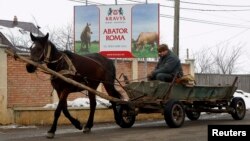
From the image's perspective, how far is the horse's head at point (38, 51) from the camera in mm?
11570

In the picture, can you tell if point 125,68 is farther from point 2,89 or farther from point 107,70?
point 107,70

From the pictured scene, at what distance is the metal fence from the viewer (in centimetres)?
2923

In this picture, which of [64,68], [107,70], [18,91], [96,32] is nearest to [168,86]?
[107,70]

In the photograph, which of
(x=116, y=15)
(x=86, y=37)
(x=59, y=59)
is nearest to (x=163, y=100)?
(x=59, y=59)

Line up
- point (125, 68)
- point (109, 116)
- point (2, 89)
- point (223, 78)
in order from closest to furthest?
point (2, 89) → point (109, 116) → point (125, 68) → point (223, 78)

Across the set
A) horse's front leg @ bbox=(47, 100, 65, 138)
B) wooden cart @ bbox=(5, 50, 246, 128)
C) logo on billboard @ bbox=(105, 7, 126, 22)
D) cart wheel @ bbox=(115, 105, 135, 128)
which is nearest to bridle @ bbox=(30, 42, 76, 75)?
wooden cart @ bbox=(5, 50, 246, 128)

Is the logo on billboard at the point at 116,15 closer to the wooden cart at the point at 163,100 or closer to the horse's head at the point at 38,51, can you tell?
the wooden cart at the point at 163,100

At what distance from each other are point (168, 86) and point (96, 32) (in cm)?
1152

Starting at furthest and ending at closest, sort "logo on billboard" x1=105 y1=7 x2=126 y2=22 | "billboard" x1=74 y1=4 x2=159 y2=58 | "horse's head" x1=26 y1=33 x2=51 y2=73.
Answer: "logo on billboard" x1=105 y1=7 x2=126 y2=22
"billboard" x1=74 y1=4 x2=159 y2=58
"horse's head" x1=26 y1=33 x2=51 y2=73

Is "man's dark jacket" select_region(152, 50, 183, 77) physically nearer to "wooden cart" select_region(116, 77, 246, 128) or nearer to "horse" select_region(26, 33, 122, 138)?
"wooden cart" select_region(116, 77, 246, 128)

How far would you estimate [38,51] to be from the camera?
11648mm

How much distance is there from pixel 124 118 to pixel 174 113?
54.8 inches

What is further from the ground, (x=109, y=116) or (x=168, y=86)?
(x=168, y=86)

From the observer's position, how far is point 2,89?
1628 centimetres
